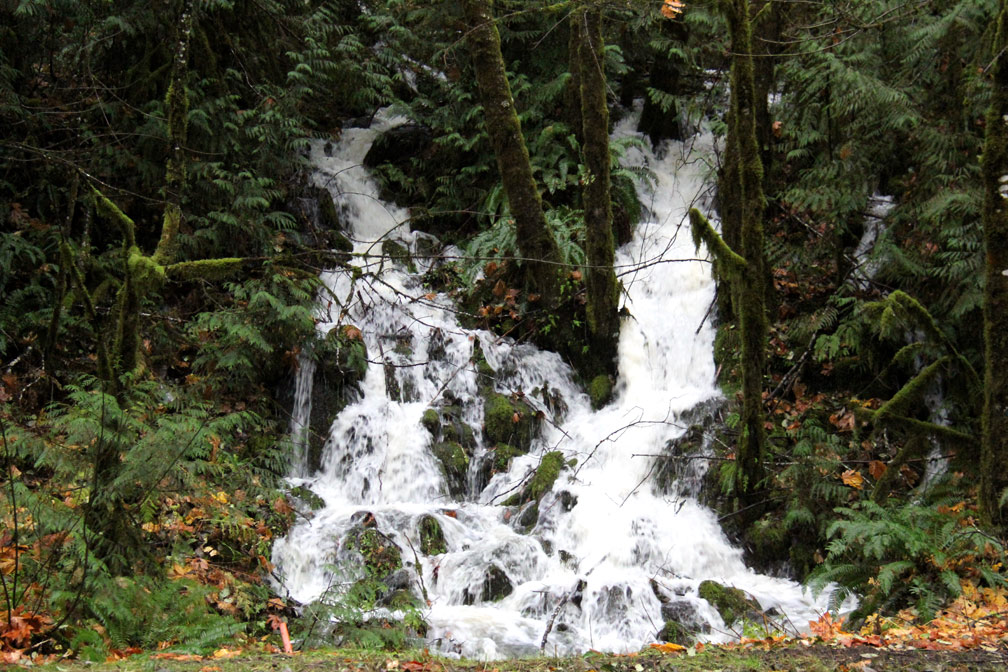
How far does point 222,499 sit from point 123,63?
7.30m

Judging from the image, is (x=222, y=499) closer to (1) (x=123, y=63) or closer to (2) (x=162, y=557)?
(2) (x=162, y=557)

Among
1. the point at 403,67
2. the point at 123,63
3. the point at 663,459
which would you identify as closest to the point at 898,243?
the point at 663,459

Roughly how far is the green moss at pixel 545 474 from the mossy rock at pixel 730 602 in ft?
7.45

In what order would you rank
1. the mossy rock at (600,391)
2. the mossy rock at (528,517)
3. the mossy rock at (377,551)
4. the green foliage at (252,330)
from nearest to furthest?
the mossy rock at (377,551) → the mossy rock at (528,517) → the green foliage at (252,330) → the mossy rock at (600,391)

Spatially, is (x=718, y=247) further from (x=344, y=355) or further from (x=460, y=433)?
(x=344, y=355)

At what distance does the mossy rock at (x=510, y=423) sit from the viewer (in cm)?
916

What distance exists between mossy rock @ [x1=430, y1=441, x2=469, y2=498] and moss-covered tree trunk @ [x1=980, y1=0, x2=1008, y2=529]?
541 centimetres

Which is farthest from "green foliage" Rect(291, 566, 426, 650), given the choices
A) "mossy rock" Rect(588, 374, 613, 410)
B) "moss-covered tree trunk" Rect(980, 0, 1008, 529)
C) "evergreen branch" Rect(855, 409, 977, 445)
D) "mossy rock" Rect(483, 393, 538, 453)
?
"mossy rock" Rect(588, 374, 613, 410)

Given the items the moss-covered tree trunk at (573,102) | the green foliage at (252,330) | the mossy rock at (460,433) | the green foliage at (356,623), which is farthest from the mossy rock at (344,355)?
the moss-covered tree trunk at (573,102)

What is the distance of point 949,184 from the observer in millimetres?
7457

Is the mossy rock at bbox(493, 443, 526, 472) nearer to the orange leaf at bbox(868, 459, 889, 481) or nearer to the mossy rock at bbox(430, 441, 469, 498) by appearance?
the mossy rock at bbox(430, 441, 469, 498)

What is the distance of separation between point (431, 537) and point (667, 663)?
14.9 ft

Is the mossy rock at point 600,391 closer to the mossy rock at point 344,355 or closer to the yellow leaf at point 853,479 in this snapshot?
the mossy rock at point 344,355

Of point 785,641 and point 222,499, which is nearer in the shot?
point 785,641
